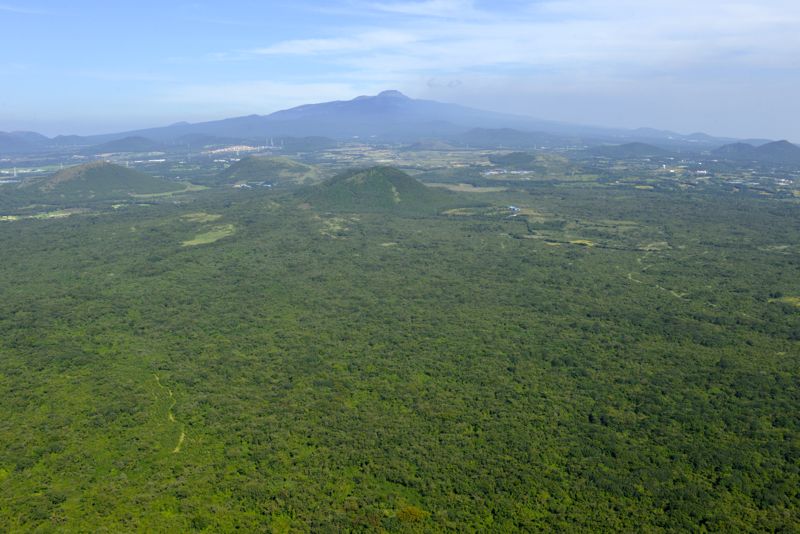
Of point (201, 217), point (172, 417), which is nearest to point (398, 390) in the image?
point (172, 417)

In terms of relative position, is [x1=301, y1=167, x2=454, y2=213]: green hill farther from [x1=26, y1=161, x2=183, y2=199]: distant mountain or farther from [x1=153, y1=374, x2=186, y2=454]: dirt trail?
[x1=153, y1=374, x2=186, y2=454]: dirt trail

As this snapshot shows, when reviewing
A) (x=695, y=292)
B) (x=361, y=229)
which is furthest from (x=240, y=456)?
(x=361, y=229)

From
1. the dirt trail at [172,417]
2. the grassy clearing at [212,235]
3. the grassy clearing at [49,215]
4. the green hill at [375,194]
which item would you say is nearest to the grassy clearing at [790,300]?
the dirt trail at [172,417]

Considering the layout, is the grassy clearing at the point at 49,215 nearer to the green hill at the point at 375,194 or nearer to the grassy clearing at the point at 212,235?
the grassy clearing at the point at 212,235

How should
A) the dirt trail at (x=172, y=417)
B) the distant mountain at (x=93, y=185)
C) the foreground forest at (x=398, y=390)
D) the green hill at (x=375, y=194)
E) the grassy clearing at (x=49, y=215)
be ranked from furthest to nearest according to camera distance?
the distant mountain at (x=93, y=185) → the green hill at (x=375, y=194) → the grassy clearing at (x=49, y=215) → the dirt trail at (x=172, y=417) → the foreground forest at (x=398, y=390)

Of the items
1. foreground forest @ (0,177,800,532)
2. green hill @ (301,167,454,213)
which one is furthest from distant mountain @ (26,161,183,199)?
foreground forest @ (0,177,800,532)

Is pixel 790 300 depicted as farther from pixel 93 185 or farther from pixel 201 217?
pixel 93 185
